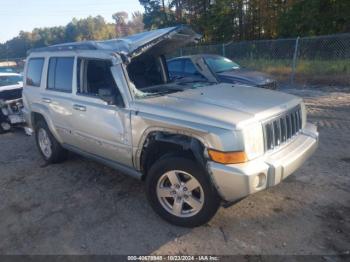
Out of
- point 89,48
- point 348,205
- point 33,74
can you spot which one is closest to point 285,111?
point 348,205

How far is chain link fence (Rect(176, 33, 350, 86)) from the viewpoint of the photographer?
13.1 m

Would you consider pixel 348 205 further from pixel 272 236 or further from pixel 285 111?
pixel 285 111

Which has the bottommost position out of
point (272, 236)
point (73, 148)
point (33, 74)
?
point (272, 236)

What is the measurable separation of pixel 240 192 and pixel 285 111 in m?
1.12

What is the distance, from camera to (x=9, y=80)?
32.8ft

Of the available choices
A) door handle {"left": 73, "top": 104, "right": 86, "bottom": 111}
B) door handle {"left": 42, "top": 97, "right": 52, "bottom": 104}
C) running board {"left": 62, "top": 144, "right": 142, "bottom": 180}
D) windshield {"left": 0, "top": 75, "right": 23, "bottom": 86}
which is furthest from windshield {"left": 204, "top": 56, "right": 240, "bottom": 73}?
door handle {"left": 73, "top": 104, "right": 86, "bottom": 111}

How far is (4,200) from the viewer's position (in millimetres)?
4547

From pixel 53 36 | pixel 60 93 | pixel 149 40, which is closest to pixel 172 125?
pixel 149 40

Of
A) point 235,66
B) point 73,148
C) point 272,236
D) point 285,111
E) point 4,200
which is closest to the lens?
point 272,236

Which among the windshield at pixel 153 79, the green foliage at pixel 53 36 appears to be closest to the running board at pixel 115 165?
the windshield at pixel 153 79

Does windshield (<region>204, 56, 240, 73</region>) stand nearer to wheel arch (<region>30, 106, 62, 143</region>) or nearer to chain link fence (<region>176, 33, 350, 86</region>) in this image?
chain link fence (<region>176, 33, 350, 86</region>)

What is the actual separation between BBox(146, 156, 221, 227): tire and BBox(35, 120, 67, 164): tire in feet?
8.12

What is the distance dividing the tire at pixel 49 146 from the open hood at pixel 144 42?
1.46m

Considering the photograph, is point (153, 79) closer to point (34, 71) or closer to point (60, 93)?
point (60, 93)
